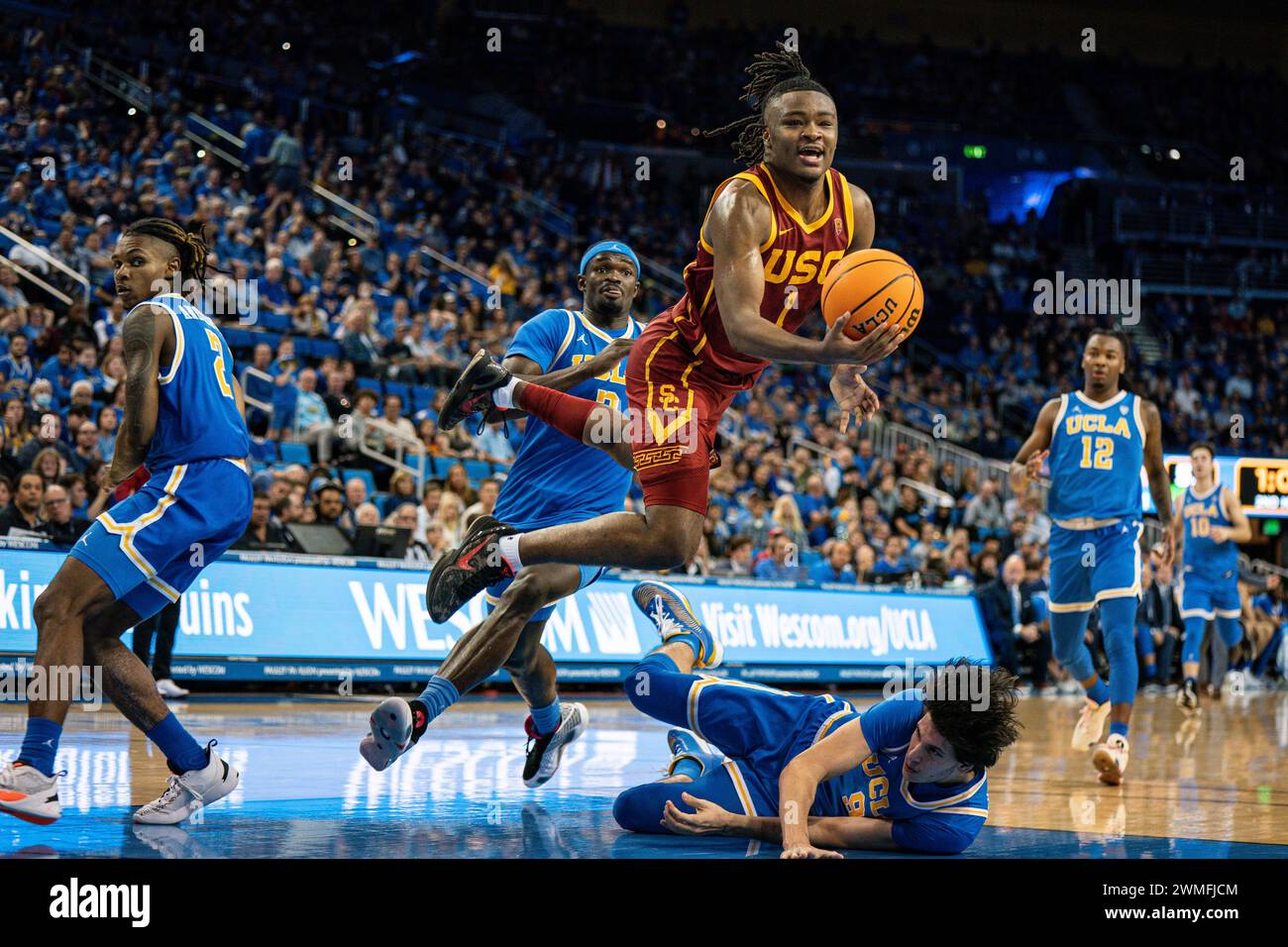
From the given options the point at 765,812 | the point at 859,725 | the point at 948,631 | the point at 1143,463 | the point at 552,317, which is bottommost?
the point at 948,631

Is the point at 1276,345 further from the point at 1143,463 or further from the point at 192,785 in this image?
the point at 192,785

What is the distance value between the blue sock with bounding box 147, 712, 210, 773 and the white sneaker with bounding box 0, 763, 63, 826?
440mm

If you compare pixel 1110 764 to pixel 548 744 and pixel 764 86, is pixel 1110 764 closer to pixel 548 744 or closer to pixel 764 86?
pixel 548 744

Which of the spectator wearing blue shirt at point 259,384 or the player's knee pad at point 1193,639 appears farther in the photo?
the spectator wearing blue shirt at point 259,384

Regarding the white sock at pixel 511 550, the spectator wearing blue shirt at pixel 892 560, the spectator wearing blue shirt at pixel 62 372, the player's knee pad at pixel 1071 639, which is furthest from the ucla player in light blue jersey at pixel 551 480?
the spectator wearing blue shirt at pixel 892 560

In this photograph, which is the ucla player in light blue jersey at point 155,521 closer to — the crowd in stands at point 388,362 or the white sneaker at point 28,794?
the white sneaker at point 28,794

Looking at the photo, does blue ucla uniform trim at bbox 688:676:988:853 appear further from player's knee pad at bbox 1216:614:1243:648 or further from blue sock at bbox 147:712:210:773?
player's knee pad at bbox 1216:614:1243:648

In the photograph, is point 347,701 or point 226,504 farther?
point 347,701

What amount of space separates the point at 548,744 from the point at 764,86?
3028mm

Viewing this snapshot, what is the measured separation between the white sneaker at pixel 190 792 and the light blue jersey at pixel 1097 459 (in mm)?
5134

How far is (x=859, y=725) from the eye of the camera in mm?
4449

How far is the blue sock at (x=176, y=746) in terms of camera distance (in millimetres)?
4828
